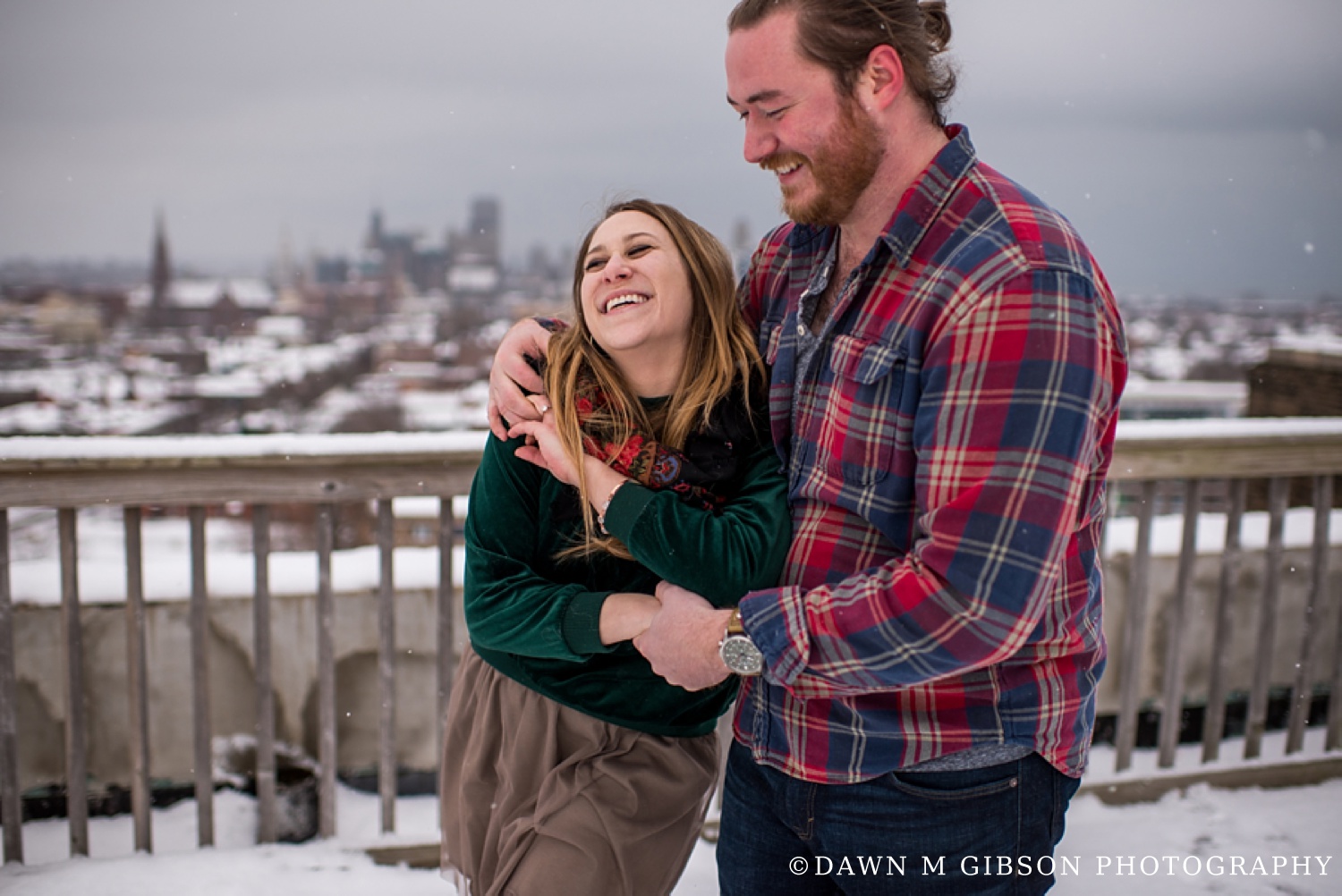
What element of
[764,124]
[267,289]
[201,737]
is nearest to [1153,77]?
[764,124]

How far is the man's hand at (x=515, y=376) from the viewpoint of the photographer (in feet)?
4.42

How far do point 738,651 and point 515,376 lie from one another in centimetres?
60

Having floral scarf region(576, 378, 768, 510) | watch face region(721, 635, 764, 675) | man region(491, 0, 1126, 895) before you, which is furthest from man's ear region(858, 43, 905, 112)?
watch face region(721, 635, 764, 675)

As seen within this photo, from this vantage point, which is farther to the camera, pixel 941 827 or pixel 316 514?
pixel 316 514

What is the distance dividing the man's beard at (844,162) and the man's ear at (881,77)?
0.02 meters

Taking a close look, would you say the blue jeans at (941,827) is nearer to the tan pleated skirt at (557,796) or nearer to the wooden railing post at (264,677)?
the tan pleated skirt at (557,796)

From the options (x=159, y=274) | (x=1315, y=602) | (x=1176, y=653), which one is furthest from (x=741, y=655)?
(x=159, y=274)

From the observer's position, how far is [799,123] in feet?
3.66

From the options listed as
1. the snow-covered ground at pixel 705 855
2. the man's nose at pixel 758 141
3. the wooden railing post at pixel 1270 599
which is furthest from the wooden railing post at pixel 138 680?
the wooden railing post at pixel 1270 599

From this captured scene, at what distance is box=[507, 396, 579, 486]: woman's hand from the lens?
1277 millimetres

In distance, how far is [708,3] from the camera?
3014 mm

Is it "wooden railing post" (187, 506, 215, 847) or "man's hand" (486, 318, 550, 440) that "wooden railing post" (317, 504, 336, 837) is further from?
"man's hand" (486, 318, 550, 440)

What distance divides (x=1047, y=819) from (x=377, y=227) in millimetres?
20238

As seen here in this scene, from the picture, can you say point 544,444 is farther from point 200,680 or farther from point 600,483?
point 200,680
